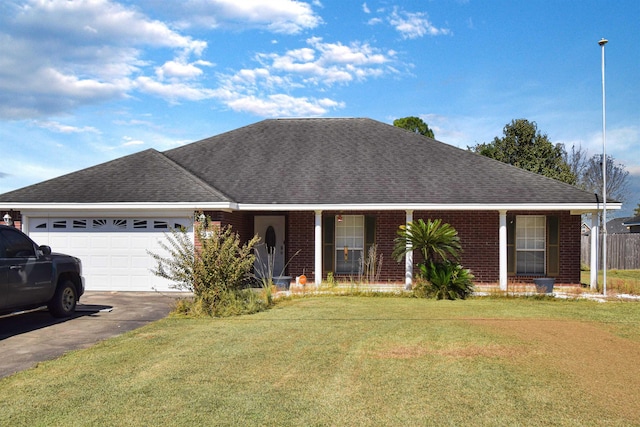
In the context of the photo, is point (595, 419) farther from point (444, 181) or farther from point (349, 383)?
point (444, 181)

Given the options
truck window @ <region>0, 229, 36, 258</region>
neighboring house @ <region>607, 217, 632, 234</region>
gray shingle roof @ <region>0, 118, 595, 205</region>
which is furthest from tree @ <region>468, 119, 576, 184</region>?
truck window @ <region>0, 229, 36, 258</region>

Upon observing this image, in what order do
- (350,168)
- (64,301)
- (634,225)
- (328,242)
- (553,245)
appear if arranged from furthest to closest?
(634,225)
(350,168)
(328,242)
(553,245)
(64,301)

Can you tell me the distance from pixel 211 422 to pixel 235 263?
7.21m

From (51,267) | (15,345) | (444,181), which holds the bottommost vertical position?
(15,345)

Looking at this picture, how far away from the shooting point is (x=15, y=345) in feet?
30.1

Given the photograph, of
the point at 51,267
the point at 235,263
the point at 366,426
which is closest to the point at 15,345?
the point at 51,267

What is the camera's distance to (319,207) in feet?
55.7

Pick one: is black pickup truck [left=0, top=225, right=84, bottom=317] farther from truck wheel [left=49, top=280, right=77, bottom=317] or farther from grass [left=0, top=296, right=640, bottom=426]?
grass [left=0, top=296, right=640, bottom=426]

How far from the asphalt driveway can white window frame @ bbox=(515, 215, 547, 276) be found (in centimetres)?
1096

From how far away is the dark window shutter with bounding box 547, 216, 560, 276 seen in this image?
1783 centimetres

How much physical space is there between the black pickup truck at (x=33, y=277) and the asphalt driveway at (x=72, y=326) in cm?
42

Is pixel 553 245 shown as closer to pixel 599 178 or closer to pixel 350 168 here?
pixel 350 168

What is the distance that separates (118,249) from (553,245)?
1364cm

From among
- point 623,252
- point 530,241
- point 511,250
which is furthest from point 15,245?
point 623,252
